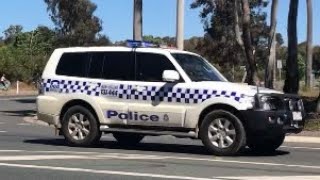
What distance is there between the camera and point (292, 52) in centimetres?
2398

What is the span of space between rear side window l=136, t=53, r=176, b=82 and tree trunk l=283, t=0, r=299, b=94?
37.1 ft

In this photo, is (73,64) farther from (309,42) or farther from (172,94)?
(309,42)

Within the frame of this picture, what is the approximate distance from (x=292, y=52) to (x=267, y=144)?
1167 cm

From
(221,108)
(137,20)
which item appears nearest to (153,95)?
(221,108)

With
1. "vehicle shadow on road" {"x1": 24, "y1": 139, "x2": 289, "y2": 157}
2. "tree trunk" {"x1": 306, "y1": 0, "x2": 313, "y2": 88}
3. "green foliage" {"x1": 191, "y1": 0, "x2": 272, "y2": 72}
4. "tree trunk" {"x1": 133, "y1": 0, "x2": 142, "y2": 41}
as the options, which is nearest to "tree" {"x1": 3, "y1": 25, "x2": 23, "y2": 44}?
"green foliage" {"x1": 191, "y1": 0, "x2": 272, "y2": 72}

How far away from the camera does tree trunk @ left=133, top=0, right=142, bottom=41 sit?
920 inches

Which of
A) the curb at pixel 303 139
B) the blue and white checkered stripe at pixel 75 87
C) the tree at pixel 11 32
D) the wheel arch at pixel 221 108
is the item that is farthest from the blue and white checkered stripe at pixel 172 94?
the tree at pixel 11 32

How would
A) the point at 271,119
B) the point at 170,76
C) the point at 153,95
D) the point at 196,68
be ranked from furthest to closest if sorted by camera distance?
1. the point at 196,68
2. the point at 153,95
3. the point at 170,76
4. the point at 271,119

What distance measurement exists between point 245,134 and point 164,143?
3.55m

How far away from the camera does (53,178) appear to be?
9086 mm

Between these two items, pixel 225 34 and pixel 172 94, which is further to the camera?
pixel 225 34

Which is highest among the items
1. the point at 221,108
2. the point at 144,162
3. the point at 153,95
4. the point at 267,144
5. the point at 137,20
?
the point at 137,20

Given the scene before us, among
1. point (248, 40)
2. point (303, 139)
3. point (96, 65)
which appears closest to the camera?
point (96, 65)

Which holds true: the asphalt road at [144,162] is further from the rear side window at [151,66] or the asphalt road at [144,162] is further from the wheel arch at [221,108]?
the rear side window at [151,66]
